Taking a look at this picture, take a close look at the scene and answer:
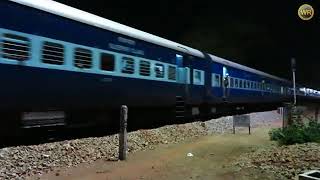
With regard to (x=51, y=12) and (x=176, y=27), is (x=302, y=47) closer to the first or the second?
(x=176, y=27)

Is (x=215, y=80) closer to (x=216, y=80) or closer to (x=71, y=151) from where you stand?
(x=216, y=80)

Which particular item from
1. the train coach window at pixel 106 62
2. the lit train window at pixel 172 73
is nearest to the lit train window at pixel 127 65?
the train coach window at pixel 106 62

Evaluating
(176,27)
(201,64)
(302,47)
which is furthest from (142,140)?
(302,47)

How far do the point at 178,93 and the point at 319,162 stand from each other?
8225 mm

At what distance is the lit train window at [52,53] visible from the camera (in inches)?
396

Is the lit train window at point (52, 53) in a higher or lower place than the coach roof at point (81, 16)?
lower

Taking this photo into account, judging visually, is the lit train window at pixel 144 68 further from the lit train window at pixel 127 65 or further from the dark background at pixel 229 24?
the dark background at pixel 229 24

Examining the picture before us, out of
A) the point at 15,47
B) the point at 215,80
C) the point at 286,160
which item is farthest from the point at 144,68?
the point at 215,80

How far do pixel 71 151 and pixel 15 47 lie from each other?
3556 millimetres

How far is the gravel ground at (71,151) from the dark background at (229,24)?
1755 cm

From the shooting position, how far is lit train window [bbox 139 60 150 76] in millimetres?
14429

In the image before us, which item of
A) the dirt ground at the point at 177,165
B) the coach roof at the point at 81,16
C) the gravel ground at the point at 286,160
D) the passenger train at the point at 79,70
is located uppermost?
the coach roof at the point at 81,16

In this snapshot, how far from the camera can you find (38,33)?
9867mm

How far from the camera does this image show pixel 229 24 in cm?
4256
